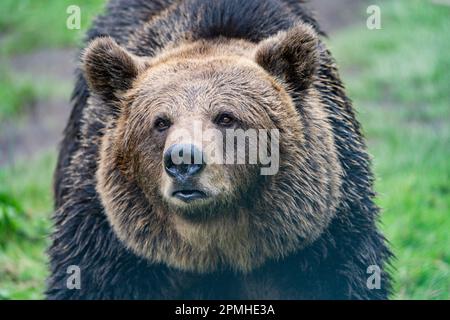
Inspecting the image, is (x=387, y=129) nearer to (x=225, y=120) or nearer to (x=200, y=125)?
(x=225, y=120)

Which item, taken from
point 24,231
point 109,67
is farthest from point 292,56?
point 24,231

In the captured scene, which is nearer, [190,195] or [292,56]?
[190,195]

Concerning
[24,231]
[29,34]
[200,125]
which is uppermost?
[29,34]

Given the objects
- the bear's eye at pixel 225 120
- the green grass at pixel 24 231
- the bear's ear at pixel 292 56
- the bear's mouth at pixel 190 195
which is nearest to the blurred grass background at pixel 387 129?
the green grass at pixel 24 231

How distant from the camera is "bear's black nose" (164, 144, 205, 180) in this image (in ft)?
17.8

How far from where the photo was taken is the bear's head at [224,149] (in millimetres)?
5996

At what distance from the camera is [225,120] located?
19.7 ft

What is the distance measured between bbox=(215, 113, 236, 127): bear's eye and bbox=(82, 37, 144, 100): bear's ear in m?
0.84

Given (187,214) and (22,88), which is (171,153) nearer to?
(187,214)

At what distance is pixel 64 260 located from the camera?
22.5 ft

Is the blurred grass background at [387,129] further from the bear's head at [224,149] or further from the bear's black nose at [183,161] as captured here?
the bear's black nose at [183,161]

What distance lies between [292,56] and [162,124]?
976 mm

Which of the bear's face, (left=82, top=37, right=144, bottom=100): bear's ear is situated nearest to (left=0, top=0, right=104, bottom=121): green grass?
(left=82, top=37, right=144, bottom=100): bear's ear

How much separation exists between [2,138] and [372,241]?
24.5 feet
